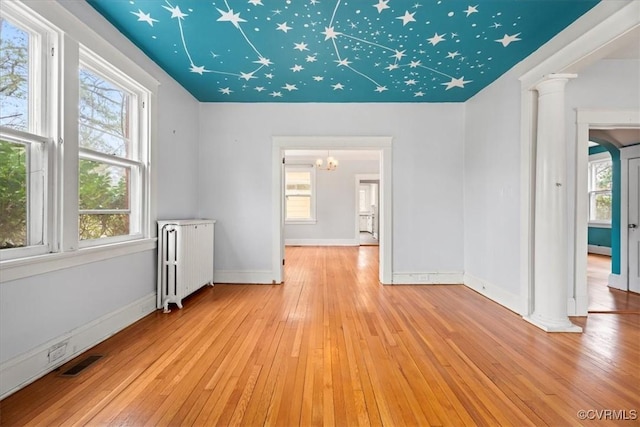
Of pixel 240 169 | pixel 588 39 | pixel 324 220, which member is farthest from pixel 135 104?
pixel 324 220

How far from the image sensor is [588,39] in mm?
2035

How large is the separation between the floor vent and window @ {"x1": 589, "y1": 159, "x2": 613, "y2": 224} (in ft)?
30.7

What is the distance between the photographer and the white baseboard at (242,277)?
391 centimetres

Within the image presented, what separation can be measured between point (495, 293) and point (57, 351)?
3.96 m

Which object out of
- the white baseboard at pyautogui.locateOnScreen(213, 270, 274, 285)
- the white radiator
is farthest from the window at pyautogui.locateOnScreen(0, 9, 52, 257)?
the white baseboard at pyautogui.locateOnScreen(213, 270, 274, 285)

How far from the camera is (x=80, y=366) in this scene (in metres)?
1.80

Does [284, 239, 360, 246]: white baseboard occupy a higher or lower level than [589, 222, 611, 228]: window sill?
lower

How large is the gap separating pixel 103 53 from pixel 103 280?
1788mm

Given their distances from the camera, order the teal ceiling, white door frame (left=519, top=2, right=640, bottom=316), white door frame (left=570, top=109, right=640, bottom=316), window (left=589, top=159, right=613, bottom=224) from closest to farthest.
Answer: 1. the teal ceiling
2. white door frame (left=519, top=2, right=640, bottom=316)
3. white door frame (left=570, top=109, right=640, bottom=316)
4. window (left=589, top=159, right=613, bottom=224)

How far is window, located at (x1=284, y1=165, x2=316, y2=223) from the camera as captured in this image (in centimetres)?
800

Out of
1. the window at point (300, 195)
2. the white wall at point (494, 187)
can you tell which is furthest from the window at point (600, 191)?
the window at point (300, 195)

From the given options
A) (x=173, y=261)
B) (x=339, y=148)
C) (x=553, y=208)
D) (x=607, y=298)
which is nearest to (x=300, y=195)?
(x=339, y=148)

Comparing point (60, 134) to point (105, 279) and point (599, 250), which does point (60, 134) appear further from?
point (599, 250)

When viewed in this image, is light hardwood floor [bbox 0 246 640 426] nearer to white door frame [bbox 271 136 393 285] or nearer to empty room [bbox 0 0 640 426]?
empty room [bbox 0 0 640 426]
